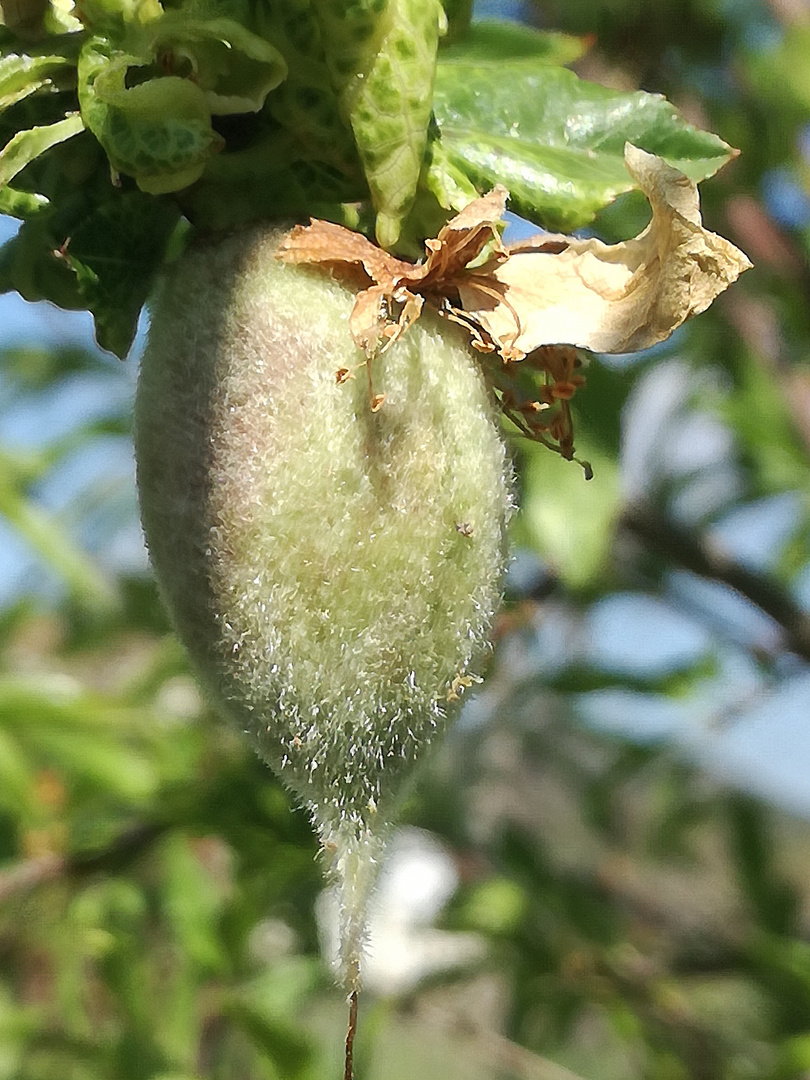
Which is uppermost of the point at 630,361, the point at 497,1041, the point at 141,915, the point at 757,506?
the point at 630,361

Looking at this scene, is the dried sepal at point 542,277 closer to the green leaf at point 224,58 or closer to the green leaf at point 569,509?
the green leaf at point 224,58

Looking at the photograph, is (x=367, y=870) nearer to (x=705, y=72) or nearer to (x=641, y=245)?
(x=641, y=245)

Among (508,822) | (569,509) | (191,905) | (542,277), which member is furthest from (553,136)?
(508,822)

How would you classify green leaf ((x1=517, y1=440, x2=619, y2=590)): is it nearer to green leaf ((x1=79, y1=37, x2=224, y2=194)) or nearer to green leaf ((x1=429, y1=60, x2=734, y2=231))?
green leaf ((x1=429, y1=60, x2=734, y2=231))

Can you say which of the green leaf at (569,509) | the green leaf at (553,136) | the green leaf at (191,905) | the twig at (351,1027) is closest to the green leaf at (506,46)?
the green leaf at (553,136)

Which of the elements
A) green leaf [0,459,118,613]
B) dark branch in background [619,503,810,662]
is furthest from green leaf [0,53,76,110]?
green leaf [0,459,118,613]

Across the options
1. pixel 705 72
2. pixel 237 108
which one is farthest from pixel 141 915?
pixel 705 72

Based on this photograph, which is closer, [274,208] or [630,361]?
[274,208]
